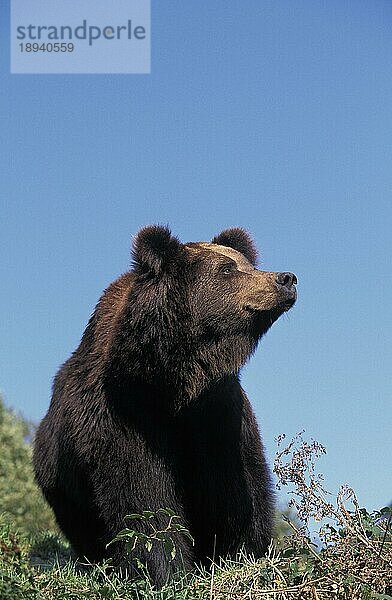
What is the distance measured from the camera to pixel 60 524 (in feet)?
23.7

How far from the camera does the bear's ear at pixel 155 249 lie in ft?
21.9

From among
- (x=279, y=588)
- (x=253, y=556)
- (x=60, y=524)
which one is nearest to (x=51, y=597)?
(x=279, y=588)

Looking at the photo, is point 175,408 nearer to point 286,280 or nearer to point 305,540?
point 286,280

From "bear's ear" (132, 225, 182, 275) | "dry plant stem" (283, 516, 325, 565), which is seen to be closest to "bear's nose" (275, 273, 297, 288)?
"bear's ear" (132, 225, 182, 275)

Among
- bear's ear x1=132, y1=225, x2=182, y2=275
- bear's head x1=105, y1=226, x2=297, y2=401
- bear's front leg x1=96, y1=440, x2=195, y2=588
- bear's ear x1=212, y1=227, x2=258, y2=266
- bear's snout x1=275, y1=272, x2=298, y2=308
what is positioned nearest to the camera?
bear's front leg x1=96, y1=440, x2=195, y2=588

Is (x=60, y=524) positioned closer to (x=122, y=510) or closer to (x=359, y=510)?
(x=122, y=510)

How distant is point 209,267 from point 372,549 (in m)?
2.54

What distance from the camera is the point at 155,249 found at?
6.72 metres

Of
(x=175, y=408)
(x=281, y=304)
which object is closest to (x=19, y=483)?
(x=175, y=408)

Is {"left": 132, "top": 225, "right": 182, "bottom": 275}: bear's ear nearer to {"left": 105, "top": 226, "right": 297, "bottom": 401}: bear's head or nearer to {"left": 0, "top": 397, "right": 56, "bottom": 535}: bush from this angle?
{"left": 105, "top": 226, "right": 297, "bottom": 401}: bear's head

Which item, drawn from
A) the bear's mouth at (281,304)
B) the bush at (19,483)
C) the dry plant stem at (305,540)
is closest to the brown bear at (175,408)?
the bear's mouth at (281,304)

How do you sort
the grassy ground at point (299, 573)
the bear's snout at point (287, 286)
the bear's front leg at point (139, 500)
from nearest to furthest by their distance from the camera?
the grassy ground at point (299, 573) → the bear's front leg at point (139, 500) → the bear's snout at point (287, 286)

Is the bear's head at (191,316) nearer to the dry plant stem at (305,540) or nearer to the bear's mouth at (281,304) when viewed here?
the bear's mouth at (281,304)

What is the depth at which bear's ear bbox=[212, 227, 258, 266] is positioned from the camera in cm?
753
